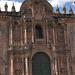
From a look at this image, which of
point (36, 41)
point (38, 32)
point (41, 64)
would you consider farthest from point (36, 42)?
point (41, 64)

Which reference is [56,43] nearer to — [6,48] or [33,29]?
[33,29]

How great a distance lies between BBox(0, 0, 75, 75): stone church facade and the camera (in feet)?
83.7

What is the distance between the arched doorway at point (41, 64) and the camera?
25789 mm

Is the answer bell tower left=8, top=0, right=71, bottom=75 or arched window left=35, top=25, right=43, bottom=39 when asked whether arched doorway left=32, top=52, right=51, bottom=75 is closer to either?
bell tower left=8, top=0, right=71, bottom=75

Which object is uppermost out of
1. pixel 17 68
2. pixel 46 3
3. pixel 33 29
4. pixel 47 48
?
pixel 46 3

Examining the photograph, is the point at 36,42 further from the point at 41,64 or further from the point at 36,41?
the point at 41,64

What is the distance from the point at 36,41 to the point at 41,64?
7.09 ft

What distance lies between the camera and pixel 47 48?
26141mm

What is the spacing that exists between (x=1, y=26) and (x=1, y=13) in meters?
1.22

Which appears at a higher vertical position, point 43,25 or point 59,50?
point 43,25

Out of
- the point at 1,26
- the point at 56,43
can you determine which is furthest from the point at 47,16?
the point at 1,26

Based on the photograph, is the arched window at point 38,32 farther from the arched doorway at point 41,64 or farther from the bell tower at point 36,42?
the arched doorway at point 41,64

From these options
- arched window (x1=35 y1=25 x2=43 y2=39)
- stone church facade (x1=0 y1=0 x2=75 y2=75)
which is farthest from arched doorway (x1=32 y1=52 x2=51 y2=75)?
arched window (x1=35 y1=25 x2=43 y2=39)

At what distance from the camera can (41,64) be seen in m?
26.0
